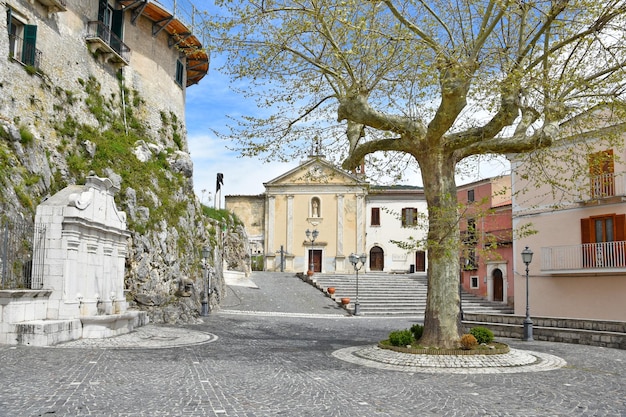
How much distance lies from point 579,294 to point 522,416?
1754 cm

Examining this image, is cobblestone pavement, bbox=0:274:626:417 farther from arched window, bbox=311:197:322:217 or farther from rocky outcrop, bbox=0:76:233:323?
arched window, bbox=311:197:322:217

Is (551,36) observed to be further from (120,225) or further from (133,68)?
(133,68)

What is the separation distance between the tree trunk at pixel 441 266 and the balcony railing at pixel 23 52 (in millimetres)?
15097

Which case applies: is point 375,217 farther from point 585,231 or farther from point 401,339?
point 401,339

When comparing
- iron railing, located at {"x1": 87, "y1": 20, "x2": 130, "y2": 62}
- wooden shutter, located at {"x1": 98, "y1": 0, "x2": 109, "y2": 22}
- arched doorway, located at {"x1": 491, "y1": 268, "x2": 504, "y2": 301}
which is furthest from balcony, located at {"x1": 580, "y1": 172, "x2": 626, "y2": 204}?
wooden shutter, located at {"x1": 98, "y1": 0, "x2": 109, "y2": 22}

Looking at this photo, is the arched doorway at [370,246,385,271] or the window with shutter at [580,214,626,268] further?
the arched doorway at [370,246,385,271]

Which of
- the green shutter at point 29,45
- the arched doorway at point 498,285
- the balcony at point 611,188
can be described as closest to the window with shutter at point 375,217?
the arched doorway at point 498,285

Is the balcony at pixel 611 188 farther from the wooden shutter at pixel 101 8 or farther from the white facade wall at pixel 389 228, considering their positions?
the white facade wall at pixel 389 228

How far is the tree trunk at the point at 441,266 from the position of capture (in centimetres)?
1232

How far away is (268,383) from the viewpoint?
936 cm

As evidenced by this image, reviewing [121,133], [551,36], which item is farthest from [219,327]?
[551,36]

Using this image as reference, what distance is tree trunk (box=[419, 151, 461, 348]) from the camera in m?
12.3

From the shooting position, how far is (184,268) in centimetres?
2417

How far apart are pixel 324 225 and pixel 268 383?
4257 cm
